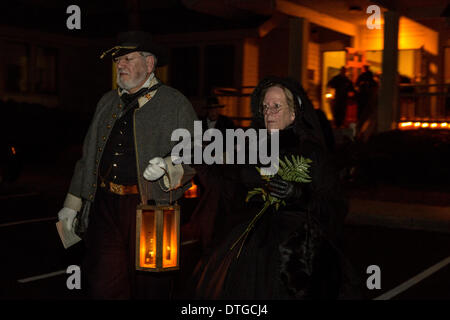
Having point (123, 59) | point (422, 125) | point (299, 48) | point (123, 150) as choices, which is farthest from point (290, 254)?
point (299, 48)

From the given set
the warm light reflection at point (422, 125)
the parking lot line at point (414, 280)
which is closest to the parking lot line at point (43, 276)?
the parking lot line at point (414, 280)

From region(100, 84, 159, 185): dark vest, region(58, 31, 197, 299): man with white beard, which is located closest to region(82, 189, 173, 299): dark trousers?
region(58, 31, 197, 299): man with white beard

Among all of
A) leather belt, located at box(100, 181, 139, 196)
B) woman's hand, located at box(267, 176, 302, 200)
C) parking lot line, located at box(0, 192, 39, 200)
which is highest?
woman's hand, located at box(267, 176, 302, 200)

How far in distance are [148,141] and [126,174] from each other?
0.25m

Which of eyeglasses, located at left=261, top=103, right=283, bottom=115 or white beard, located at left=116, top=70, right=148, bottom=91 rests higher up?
white beard, located at left=116, top=70, right=148, bottom=91

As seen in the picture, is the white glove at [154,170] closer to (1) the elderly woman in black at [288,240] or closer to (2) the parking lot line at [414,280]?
(1) the elderly woman in black at [288,240]

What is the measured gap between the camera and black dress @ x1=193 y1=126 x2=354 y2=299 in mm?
4297

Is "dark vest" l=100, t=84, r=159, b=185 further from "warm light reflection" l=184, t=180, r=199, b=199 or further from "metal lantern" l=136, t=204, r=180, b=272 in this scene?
"warm light reflection" l=184, t=180, r=199, b=199

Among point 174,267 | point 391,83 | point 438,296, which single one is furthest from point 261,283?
point 391,83

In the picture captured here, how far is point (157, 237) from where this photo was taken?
4.45 m

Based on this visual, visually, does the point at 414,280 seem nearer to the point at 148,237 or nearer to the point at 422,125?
the point at 148,237

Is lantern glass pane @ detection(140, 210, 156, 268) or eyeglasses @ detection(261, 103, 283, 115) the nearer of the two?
lantern glass pane @ detection(140, 210, 156, 268)

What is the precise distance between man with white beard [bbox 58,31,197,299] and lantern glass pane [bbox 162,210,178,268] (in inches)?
10.4

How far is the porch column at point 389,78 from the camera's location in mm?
21547
